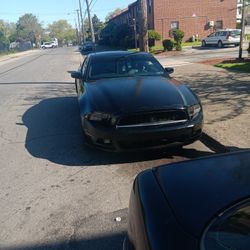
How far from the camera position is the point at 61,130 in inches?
291

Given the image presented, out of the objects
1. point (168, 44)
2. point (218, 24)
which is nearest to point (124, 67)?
point (168, 44)

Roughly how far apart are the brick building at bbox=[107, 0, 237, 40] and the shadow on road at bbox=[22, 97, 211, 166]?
32.7 meters

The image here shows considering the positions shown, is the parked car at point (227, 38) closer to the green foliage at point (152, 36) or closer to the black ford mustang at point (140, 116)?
the green foliage at point (152, 36)

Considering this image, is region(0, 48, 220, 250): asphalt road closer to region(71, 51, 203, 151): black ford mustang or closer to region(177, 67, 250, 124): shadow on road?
region(71, 51, 203, 151): black ford mustang

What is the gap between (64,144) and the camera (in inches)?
253

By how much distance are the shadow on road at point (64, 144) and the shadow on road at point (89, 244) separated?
200cm

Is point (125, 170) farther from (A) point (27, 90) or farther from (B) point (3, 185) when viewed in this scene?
(A) point (27, 90)

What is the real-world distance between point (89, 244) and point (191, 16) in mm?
40504

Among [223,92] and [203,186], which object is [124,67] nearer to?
[223,92]

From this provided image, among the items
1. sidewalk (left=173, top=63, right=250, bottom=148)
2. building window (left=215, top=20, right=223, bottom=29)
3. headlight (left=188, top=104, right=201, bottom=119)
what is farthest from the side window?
building window (left=215, top=20, right=223, bottom=29)

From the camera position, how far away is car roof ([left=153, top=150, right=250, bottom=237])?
6.13 feet

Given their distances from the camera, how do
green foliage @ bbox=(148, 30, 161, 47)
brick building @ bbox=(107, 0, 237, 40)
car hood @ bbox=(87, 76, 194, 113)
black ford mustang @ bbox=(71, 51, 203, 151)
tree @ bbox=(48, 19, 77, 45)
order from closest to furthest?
1. black ford mustang @ bbox=(71, 51, 203, 151)
2. car hood @ bbox=(87, 76, 194, 113)
3. green foliage @ bbox=(148, 30, 161, 47)
4. brick building @ bbox=(107, 0, 237, 40)
5. tree @ bbox=(48, 19, 77, 45)

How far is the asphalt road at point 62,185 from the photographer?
3.57m

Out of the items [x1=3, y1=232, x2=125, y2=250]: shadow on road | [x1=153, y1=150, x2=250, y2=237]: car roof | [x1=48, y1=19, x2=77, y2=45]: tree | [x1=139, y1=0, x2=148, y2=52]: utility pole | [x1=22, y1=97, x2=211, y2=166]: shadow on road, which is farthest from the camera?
[x1=48, y1=19, x2=77, y2=45]: tree
